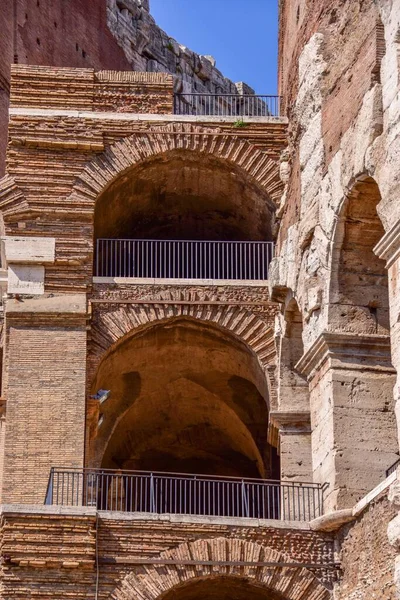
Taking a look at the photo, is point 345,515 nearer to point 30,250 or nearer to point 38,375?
point 38,375

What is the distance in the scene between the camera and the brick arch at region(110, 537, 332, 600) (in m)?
17.1

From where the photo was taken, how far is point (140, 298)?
2066 centimetres

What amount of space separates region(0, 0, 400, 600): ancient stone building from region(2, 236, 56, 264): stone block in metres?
0.03

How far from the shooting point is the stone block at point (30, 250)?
2041 centimetres

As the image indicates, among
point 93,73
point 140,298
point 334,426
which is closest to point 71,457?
point 140,298

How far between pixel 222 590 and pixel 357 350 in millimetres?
3867

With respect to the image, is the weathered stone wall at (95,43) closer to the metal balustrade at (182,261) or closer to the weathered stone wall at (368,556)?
the metal balustrade at (182,261)

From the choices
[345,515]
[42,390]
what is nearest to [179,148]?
[42,390]

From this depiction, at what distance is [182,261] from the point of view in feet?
72.1

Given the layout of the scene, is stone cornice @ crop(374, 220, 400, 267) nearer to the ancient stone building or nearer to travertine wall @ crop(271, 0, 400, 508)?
the ancient stone building

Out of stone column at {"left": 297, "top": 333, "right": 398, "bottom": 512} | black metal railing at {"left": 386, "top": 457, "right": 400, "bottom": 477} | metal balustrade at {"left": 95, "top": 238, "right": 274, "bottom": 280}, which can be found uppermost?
metal balustrade at {"left": 95, "top": 238, "right": 274, "bottom": 280}

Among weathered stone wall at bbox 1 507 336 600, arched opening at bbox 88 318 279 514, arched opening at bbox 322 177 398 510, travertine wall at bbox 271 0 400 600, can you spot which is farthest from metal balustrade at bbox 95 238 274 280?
weathered stone wall at bbox 1 507 336 600

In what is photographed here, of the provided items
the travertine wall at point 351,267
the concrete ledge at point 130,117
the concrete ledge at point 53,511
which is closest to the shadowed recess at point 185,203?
the concrete ledge at point 130,117

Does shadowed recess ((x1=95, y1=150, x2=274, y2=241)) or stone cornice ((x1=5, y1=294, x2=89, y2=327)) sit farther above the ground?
shadowed recess ((x1=95, y1=150, x2=274, y2=241))
